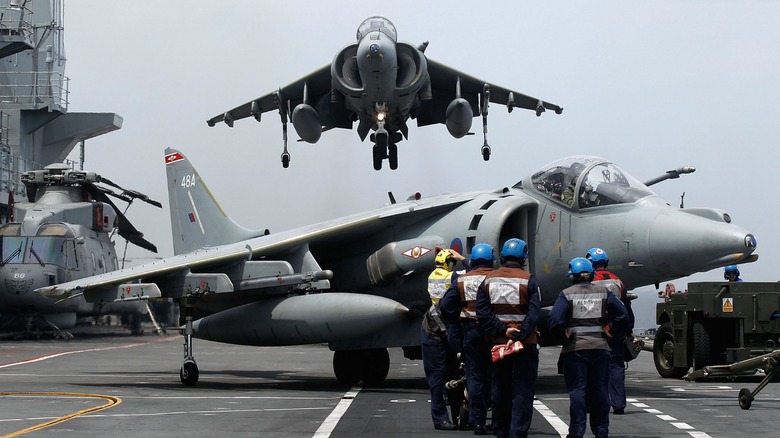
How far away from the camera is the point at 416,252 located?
1630 centimetres

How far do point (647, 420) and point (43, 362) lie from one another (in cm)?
1559

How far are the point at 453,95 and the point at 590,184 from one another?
57.9 ft

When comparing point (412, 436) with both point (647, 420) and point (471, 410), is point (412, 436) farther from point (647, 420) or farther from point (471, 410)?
point (647, 420)

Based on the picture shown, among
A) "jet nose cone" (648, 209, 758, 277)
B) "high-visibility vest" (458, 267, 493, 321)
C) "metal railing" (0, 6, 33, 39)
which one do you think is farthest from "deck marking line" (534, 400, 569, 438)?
"metal railing" (0, 6, 33, 39)

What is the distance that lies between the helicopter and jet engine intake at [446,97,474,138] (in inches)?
672

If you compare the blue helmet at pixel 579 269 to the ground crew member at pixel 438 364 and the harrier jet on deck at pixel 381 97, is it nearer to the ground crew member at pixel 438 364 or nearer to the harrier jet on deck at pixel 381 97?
the ground crew member at pixel 438 364

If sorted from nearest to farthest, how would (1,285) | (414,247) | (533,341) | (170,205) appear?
(533,341), (414,247), (170,205), (1,285)

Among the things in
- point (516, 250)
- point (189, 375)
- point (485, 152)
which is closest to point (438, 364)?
point (516, 250)

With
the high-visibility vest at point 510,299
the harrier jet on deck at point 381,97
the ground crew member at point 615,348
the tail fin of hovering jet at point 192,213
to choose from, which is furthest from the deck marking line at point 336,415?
the harrier jet on deck at point 381,97

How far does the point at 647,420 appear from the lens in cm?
1145

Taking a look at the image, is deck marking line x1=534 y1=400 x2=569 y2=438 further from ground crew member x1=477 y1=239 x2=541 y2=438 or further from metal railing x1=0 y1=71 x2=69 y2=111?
metal railing x1=0 y1=71 x2=69 y2=111

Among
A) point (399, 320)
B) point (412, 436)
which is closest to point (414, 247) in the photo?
point (399, 320)

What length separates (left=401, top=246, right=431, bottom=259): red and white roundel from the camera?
16.3 m

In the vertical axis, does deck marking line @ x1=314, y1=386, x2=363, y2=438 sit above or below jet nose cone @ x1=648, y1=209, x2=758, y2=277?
below
